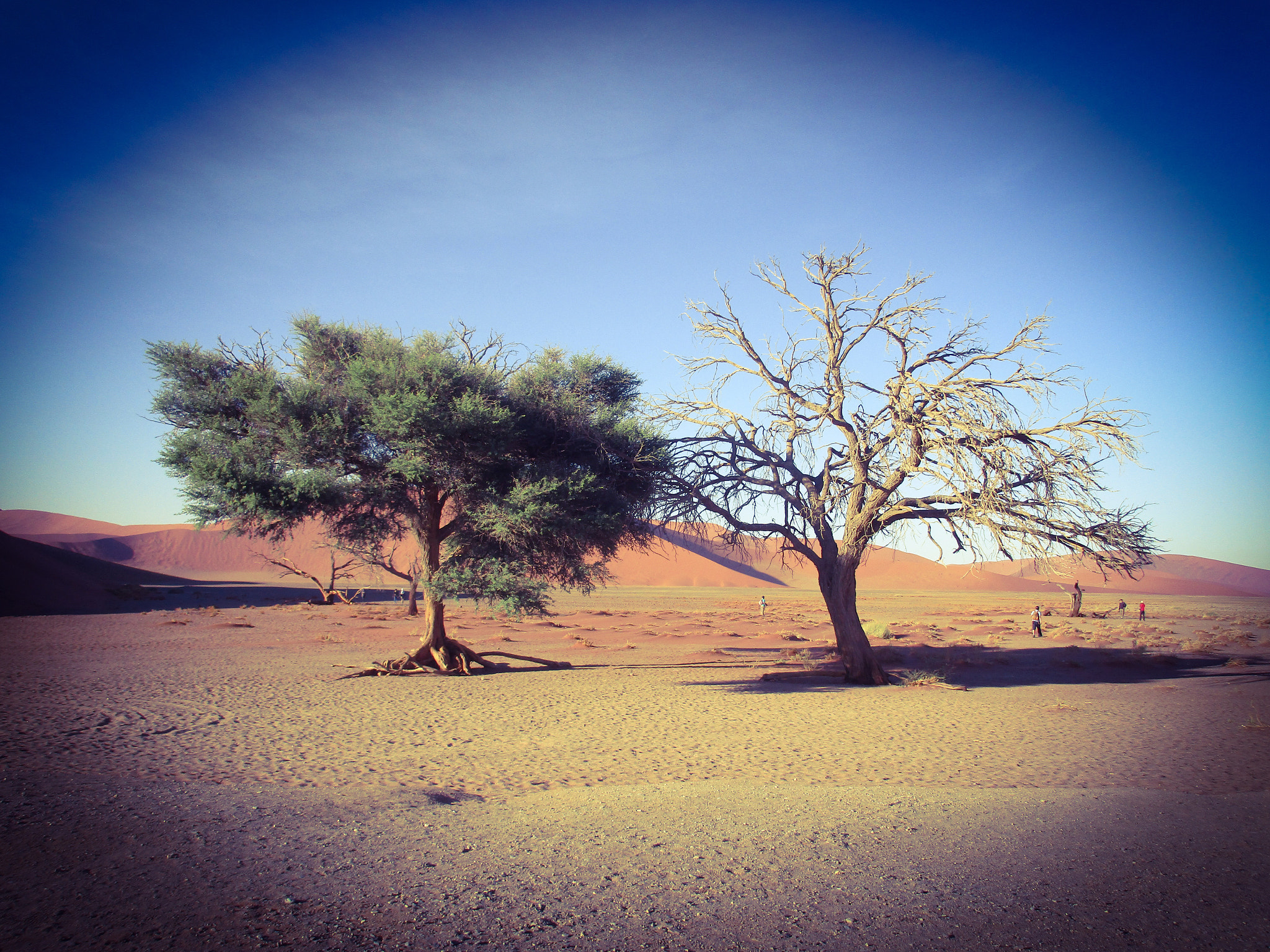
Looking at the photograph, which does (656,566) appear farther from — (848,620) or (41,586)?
(848,620)

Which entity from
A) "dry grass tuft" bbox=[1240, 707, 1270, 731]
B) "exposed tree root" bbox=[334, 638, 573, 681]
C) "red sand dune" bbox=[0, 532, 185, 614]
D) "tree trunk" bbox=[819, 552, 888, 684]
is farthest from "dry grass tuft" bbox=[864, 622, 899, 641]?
"red sand dune" bbox=[0, 532, 185, 614]

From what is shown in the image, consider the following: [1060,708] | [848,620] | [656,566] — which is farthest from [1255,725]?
[656,566]

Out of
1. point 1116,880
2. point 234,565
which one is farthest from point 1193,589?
point 234,565

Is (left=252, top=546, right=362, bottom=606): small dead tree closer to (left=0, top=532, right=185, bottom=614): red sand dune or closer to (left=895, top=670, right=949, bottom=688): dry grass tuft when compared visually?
(left=0, top=532, right=185, bottom=614): red sand dune

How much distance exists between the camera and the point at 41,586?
123 feet

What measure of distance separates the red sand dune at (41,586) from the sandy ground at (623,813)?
25.0m

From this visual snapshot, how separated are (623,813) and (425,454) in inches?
330

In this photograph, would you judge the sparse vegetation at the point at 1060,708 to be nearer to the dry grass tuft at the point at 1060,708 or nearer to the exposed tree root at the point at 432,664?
the dry grass tuft at the point at 1060,708

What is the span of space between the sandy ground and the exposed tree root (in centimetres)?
86

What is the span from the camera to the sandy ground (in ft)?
13.8

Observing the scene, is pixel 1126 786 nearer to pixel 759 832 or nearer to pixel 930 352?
pixel 759 832

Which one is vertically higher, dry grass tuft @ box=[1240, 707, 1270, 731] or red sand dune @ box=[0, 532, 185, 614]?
red sand dune @ box=[0, 532, 185, 614]

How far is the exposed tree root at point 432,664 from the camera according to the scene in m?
15.7

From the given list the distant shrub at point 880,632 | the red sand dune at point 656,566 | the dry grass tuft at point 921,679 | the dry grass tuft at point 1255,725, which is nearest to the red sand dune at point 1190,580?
the red sand dune at point 656,566
